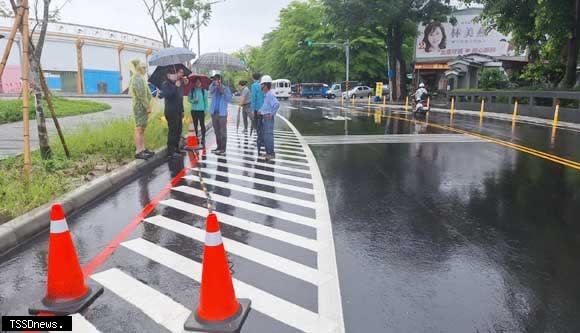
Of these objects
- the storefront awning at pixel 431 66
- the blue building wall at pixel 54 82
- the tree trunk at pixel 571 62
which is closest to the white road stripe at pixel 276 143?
the tree trunk at pixel 571 62

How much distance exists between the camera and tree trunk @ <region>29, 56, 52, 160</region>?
25.9 ft

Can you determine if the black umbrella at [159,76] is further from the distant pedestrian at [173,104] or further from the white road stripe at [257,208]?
the white road stripe at [257,208]

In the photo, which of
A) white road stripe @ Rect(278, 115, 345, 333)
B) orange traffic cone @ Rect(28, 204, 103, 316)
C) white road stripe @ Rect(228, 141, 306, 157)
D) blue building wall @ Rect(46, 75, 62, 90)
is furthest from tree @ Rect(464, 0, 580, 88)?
blue building wall @ Rect(46, 75, 62, 90)

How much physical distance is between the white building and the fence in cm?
3489

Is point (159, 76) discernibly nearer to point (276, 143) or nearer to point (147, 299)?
point (276, 143)

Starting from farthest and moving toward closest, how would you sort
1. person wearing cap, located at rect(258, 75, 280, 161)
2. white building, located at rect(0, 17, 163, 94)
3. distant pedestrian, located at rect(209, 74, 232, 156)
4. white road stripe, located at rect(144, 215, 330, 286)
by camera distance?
white building, located at rect(0, 17, 163, 94) < distant pedestrian, located at rect(209, 74, 232, 156) < person wearing cap, located at rect(258, 75, 280, 161) < white road stripe, located at rect(144, 215, 330, 286)

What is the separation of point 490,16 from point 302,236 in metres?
23.3

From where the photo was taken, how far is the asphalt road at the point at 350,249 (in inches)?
136

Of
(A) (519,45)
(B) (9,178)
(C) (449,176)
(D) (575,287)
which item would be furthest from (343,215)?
(A) (519,45)

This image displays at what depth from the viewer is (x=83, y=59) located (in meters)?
50.5

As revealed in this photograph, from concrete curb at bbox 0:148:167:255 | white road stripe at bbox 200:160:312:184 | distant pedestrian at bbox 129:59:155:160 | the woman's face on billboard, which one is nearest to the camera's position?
concrete curb at bbox 0:148:167:255

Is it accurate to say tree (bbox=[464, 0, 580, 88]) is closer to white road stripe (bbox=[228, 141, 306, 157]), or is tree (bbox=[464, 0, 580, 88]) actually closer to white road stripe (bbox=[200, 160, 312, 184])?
white road stripe (bbox=[228, 141, 306, 157])

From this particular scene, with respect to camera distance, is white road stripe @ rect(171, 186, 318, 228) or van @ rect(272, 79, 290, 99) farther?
van @ rect(272, 79, 290, 99)

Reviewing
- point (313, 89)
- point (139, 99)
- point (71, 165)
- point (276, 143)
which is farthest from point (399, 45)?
point (71, 165)
